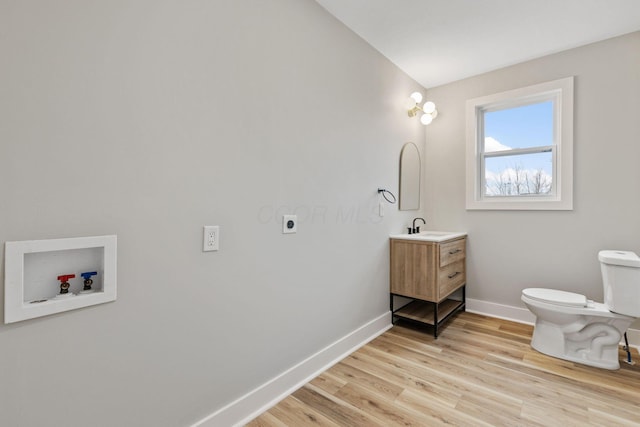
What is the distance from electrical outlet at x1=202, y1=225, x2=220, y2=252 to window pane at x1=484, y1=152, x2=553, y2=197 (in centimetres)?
281

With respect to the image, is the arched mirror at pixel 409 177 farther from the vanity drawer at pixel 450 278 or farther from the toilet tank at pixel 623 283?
the toilet tank at pixel 623 283

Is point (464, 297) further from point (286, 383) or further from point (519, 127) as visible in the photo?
point (286, 383)

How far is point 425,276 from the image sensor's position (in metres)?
2.51

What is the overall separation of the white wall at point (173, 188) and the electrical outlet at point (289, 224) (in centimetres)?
4

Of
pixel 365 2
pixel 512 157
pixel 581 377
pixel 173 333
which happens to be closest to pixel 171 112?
pixel 173 333

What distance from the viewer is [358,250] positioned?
2.38 meters

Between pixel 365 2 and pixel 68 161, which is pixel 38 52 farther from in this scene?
pixel 365 2

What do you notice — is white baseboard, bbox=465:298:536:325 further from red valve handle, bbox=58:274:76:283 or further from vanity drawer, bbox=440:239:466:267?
red valve handle, bbox=58:274:76:283

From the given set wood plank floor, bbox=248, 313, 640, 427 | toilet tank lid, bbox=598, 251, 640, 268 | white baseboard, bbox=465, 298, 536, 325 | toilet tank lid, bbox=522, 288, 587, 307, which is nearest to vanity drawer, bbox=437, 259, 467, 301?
white baseboard, bbox=465, 298, 536, 325

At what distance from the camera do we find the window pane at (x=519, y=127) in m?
2.79

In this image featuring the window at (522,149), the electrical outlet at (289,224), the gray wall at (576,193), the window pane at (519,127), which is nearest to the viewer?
the electrical outlet at (289,224)

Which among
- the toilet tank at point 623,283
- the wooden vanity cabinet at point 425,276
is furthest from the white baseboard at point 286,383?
the toilet tank at point 623,283

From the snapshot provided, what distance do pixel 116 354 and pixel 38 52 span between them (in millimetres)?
1058

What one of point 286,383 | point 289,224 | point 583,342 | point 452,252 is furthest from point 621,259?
point 286,383
